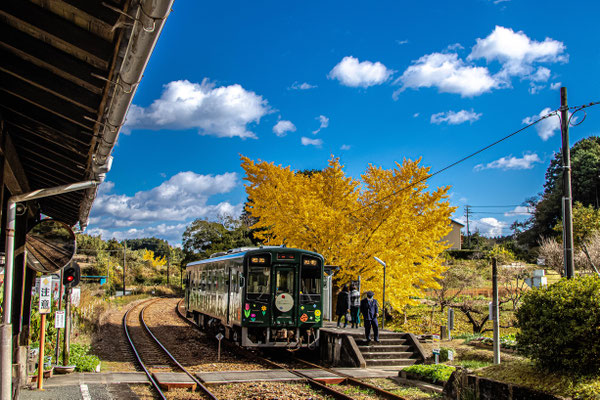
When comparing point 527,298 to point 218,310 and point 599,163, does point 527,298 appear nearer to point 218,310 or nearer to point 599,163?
point 218,310

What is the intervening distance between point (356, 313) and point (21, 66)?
44.2 feet

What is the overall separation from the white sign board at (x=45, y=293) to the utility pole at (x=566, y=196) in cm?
1077

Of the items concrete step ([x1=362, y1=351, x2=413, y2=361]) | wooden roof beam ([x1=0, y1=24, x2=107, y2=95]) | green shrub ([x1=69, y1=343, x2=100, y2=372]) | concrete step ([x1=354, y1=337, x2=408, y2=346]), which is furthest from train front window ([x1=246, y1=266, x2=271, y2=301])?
wooden roof beam ([x1=0, y1=24, x2=107, y2=95])

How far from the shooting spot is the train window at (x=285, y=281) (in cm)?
1526

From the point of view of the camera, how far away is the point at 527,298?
8047 mm

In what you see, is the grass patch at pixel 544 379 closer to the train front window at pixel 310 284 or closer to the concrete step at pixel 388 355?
the concrete step at pixel 388 355

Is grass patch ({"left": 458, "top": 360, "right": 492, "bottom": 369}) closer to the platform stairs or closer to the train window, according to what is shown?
the platform stairs

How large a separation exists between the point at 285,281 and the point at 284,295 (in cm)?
41

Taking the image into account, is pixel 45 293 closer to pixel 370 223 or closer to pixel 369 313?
pixel 369 313

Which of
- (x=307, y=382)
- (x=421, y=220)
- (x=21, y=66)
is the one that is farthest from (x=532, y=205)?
(x=21, y=66)

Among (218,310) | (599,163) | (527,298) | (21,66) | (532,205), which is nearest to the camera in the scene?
(21,66)

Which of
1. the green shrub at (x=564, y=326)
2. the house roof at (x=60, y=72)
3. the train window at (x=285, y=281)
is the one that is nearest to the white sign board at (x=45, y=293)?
the house roof at (x=60, y=72)

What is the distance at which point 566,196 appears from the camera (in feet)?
38.2

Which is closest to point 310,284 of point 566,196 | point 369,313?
point 369,313
